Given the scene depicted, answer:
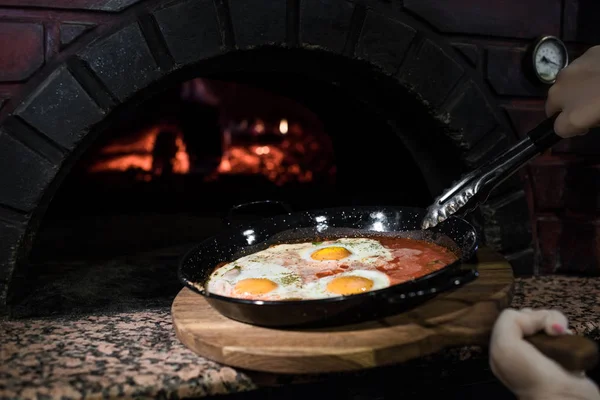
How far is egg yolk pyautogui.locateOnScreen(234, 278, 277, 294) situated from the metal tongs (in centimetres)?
→ 61

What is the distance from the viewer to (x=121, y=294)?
2.18m

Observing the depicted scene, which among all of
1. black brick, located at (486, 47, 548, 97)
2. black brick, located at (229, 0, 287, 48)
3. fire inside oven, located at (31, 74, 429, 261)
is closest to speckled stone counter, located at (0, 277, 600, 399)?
black brick, located at (486, 47, 548, 97)

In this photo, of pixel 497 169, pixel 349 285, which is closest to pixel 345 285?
pixel 349 285

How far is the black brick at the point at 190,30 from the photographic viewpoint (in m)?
1.83

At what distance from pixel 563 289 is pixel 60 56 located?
2.07 meters

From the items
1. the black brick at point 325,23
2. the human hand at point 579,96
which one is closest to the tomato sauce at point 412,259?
the human hand at point 579,96

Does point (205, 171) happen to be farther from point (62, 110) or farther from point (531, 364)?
point (531, 364)

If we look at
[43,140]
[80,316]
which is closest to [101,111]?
[43,140]

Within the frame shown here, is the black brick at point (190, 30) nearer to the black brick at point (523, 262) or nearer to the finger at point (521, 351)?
the finger at point (521, 351)

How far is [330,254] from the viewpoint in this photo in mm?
1731

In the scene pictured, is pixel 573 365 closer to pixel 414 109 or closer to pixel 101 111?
pixel 414 109

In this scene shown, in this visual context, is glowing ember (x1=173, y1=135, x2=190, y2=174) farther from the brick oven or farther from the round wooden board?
the round wooden board

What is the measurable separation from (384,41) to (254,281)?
1088 millimetres

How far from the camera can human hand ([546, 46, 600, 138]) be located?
4.88ft
